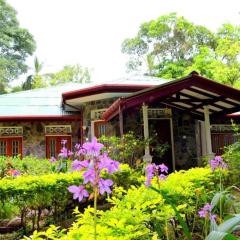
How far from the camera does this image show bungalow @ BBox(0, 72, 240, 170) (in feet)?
33.7

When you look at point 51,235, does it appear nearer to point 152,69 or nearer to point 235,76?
point 235,76

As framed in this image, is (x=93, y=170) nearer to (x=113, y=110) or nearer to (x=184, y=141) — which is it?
(x=113, y=110)

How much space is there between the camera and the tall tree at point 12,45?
106 feet

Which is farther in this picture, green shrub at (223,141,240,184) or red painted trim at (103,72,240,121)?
red painted trim at (103,72,240,121)

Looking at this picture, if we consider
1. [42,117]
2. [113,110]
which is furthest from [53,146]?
[113,110]

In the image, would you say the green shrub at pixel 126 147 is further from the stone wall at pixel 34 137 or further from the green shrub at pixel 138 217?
the green shrub at pixel 138 217

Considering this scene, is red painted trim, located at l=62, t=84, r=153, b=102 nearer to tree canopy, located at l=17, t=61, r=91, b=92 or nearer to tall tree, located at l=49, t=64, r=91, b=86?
tree canopy, located at l=17, t=61, r=91, b=92

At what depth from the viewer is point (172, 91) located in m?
9.77

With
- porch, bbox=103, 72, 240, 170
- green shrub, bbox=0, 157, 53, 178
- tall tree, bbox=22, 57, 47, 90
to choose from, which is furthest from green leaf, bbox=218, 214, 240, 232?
tall tree, bbox=22, 57, 47, 90

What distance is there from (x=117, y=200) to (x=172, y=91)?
682 centimetres

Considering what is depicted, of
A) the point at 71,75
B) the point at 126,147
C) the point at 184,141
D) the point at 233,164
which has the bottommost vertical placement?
the point at 233,164

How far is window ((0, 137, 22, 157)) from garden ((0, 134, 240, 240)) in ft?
11.4

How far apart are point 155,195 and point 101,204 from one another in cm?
377

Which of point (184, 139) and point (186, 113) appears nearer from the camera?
point (184, 139)
